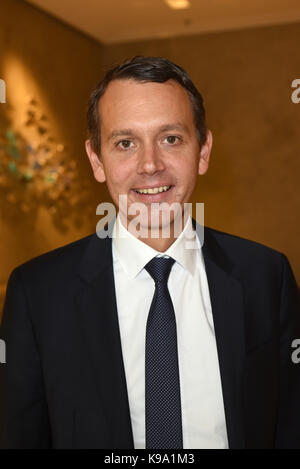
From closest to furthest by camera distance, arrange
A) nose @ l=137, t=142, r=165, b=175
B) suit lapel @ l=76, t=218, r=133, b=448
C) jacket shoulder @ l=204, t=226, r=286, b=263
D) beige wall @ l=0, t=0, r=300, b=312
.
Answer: suit lapel @ l=76, t=218, r=133, b=448 < nose @ l=137, t=142, r=165, b=175 < jacket shoulder @ l=204, t=226, r=286, b=263 < beige wall @ l=0, t=0, r=300, b=312

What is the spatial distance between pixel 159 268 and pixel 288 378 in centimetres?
46

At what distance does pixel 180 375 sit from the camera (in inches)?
52.2

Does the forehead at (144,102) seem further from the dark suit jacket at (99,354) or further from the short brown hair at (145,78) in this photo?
the dark suit jacket at (99,354)

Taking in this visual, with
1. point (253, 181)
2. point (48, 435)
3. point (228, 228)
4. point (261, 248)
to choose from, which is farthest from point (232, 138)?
point (48, 435)

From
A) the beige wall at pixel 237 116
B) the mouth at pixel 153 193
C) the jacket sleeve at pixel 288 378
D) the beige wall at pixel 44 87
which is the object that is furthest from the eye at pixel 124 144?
the beige wall at pixel 237 116

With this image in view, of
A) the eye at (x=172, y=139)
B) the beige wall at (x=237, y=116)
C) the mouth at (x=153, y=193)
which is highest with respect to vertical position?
the beige wall at (x=237, y=116)

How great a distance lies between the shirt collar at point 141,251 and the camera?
142 centimetres

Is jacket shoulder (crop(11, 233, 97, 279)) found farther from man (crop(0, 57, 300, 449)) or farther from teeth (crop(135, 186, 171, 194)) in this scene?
teeth (crop(135, 186, 171, 194))

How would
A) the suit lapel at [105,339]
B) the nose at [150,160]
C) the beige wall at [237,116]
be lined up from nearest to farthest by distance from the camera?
the suit lapel at [105,339]
the nose at [150,160]
the beige wall at [237,116]

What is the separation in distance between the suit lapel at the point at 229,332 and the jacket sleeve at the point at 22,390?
1.43ft

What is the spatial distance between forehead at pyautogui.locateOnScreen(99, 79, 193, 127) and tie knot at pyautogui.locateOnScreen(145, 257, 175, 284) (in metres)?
0.35

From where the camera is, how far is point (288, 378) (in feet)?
4.81

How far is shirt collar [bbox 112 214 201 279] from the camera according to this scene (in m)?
1.42

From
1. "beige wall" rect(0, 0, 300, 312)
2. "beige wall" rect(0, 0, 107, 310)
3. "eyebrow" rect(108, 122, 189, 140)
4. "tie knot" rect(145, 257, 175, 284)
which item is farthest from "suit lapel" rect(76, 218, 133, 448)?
"beige wall" rect(0, 0, 300, 312)
